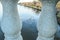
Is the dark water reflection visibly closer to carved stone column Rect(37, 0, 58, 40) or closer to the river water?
the river water

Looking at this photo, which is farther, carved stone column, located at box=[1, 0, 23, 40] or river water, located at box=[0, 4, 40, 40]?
river water, located at box=[0, 4, 40, 40]

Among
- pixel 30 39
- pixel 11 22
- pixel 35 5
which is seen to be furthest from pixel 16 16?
pixel 35 5

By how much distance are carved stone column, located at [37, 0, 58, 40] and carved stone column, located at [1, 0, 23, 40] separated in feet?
0.45

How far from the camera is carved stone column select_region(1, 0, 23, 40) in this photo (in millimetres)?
762

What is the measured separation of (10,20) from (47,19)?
20 cm

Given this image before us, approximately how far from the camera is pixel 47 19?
0.75m

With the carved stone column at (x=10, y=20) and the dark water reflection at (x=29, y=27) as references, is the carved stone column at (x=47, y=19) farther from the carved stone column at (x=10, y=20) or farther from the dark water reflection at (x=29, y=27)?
the dark water reflection at (x=29, y=27)

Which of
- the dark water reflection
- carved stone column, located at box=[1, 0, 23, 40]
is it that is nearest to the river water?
the dark water reflection

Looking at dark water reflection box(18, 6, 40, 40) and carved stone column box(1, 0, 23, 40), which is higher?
carved stone column box(1, 0, 23, 40)

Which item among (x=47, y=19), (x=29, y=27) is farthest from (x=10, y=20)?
(x=29, y=27)

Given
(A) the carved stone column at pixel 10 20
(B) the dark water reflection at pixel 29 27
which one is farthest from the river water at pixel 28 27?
(A) the carved stone column at pixel 10 20

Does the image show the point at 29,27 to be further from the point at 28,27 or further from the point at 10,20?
the point at 10,20

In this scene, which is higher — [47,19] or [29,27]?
[47,19]

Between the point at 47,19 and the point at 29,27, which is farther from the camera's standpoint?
the point at 29,27
